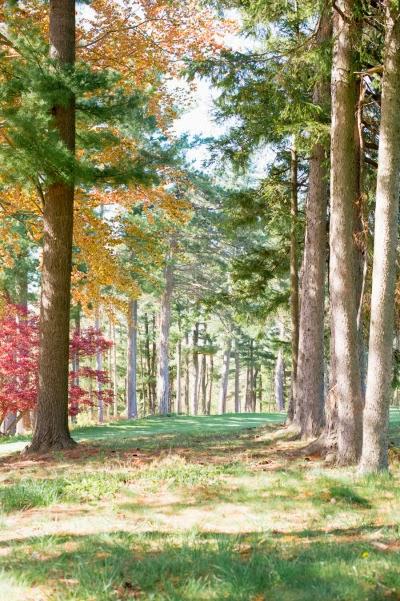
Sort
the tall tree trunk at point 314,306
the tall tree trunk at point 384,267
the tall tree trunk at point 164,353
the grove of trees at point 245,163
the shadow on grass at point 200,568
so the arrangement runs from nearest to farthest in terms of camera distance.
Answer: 1. the shadow on grass at point 200,568
2. the tall tree trunk at point 384,267
3. the grove of trees at point 245,163
4. the tall tree trunk at point 314,306
5. the tall tree trunk at point 164,353

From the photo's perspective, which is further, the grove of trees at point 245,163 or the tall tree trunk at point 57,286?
the tall tree trunk at point 57,286

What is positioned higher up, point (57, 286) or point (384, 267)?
point (57, 286)

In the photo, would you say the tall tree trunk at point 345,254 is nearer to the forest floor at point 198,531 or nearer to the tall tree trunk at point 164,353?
A: the forest floor at point 198,531

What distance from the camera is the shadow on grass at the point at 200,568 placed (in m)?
3.05

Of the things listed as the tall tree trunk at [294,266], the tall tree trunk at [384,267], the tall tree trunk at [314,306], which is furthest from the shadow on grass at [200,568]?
the tall tree trunk at [294,266]

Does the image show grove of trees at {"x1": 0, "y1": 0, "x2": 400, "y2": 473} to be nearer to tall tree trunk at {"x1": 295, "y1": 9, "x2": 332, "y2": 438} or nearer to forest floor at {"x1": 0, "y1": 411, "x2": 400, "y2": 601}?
tall tree trunk at {"x1": 295, "y1": 9, "x2": 332, "y2": 438}

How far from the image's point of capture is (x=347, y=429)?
7379 mm

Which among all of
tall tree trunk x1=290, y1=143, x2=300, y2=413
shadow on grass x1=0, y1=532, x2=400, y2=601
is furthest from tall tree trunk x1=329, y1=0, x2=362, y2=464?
tall tree trunk x1=290, y1=143, x2=300, y2=413

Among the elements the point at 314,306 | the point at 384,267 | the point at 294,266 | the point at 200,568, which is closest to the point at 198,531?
the point at 200,568

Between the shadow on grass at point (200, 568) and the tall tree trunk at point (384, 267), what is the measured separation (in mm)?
2640

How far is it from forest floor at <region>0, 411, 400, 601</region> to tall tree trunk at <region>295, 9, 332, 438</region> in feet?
8.12

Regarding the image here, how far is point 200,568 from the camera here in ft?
11.3

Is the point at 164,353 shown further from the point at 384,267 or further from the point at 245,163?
the point at 384,267

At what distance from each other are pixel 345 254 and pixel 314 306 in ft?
10.8
